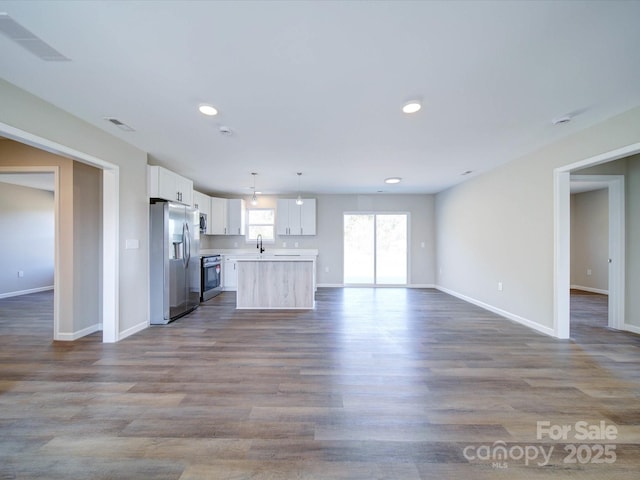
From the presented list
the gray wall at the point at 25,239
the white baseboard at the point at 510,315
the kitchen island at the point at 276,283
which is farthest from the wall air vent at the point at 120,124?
the white baseboard at the point at 510,315

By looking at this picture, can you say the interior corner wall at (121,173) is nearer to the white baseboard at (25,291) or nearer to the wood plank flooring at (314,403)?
the wood plank flooring at (314,403)

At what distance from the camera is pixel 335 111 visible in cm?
258

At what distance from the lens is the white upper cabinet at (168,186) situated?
3926 mm

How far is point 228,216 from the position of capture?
6.95 metres

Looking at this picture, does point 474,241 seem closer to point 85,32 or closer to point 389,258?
point 389,258

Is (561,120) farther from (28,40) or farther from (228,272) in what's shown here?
(228,272)

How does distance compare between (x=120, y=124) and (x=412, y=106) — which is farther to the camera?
(x=120, y=124)

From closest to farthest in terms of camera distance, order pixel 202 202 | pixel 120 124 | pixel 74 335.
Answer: pixel 120 124
pixel 74 335
pixel 202 202

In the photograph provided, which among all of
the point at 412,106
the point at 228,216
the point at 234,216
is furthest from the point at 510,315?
the point at 228,216

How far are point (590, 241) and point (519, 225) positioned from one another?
4.74 m

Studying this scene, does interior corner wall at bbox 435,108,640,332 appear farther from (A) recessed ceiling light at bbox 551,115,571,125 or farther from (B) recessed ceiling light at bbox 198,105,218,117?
(B) recessed ceiling light at bbox 198,105,218,117

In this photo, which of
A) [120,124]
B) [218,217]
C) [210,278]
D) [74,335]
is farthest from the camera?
[218,217]

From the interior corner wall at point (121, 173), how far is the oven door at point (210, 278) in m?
1.71

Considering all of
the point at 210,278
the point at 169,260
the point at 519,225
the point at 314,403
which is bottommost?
the point at 314,403
